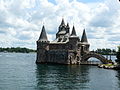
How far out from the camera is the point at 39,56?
386 feet

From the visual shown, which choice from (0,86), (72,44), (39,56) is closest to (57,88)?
(0,86)

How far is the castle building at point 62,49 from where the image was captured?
109688mm

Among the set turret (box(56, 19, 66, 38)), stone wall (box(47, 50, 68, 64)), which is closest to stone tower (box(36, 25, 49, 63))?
stone wall (box(47, 50, 68, 64))

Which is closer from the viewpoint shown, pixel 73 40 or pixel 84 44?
pixel 73 40

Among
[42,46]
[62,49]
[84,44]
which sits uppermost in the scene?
[84,44]

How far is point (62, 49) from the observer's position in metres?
116

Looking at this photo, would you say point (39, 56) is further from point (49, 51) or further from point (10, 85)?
point (10, 85)

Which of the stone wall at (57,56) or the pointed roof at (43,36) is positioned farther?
the pointed roof at (43,36)

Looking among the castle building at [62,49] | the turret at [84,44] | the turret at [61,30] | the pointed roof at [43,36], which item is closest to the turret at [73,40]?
the castle building at [62,49]

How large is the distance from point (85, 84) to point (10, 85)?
1523cm

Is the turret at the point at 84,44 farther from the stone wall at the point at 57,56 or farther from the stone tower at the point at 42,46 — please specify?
the stone tower at the point at 42,46

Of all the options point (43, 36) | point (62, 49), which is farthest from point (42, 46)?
point (62, 49)

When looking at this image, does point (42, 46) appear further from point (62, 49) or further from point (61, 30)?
point (61, 30)

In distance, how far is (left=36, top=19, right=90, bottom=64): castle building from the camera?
10969 centimetres
